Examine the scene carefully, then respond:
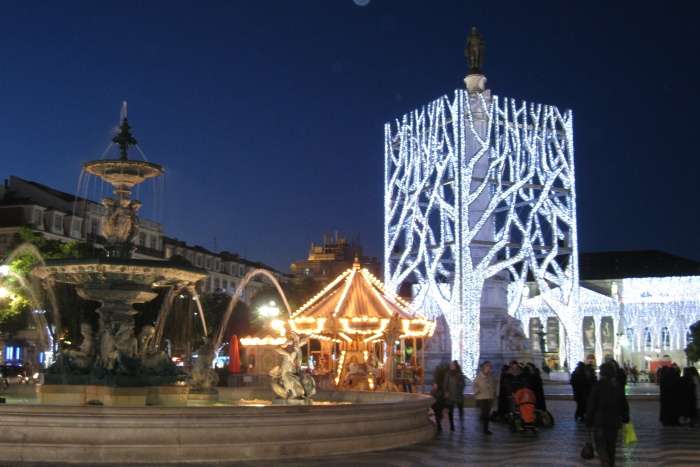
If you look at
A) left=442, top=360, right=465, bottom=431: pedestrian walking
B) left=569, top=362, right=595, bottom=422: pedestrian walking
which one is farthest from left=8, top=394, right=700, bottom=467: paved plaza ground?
left=569, top=362, right=595, bottom=422: pedestrian walking

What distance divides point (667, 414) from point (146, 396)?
10062mm

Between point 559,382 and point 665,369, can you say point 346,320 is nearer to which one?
point 665,369

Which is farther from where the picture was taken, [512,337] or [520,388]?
[512,337]

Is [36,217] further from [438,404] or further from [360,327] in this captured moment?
[438,404]

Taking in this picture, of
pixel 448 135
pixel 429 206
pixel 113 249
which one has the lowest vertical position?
pixel 113 249

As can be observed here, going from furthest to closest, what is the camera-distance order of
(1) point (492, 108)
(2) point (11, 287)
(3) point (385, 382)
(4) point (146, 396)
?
(1) point (492, 108) < (2) point (11, 287) < (3) point (385, 382) < (4) point (146, 396)

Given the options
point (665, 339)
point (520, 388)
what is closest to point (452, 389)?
point (520, 388)

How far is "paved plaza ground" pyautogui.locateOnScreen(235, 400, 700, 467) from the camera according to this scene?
34.7ft

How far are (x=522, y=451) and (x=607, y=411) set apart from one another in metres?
3.29

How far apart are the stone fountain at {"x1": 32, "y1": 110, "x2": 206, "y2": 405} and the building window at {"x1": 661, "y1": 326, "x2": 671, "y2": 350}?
44.8 metres

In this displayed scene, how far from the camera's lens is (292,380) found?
12.7 m

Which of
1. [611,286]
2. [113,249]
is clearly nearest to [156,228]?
[611,286]

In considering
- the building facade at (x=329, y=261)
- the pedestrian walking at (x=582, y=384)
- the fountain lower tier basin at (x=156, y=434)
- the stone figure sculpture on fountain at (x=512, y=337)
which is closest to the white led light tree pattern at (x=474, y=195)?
the stone figure sculpture on fountain at (x=512, y=337)

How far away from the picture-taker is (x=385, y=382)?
21.4m
